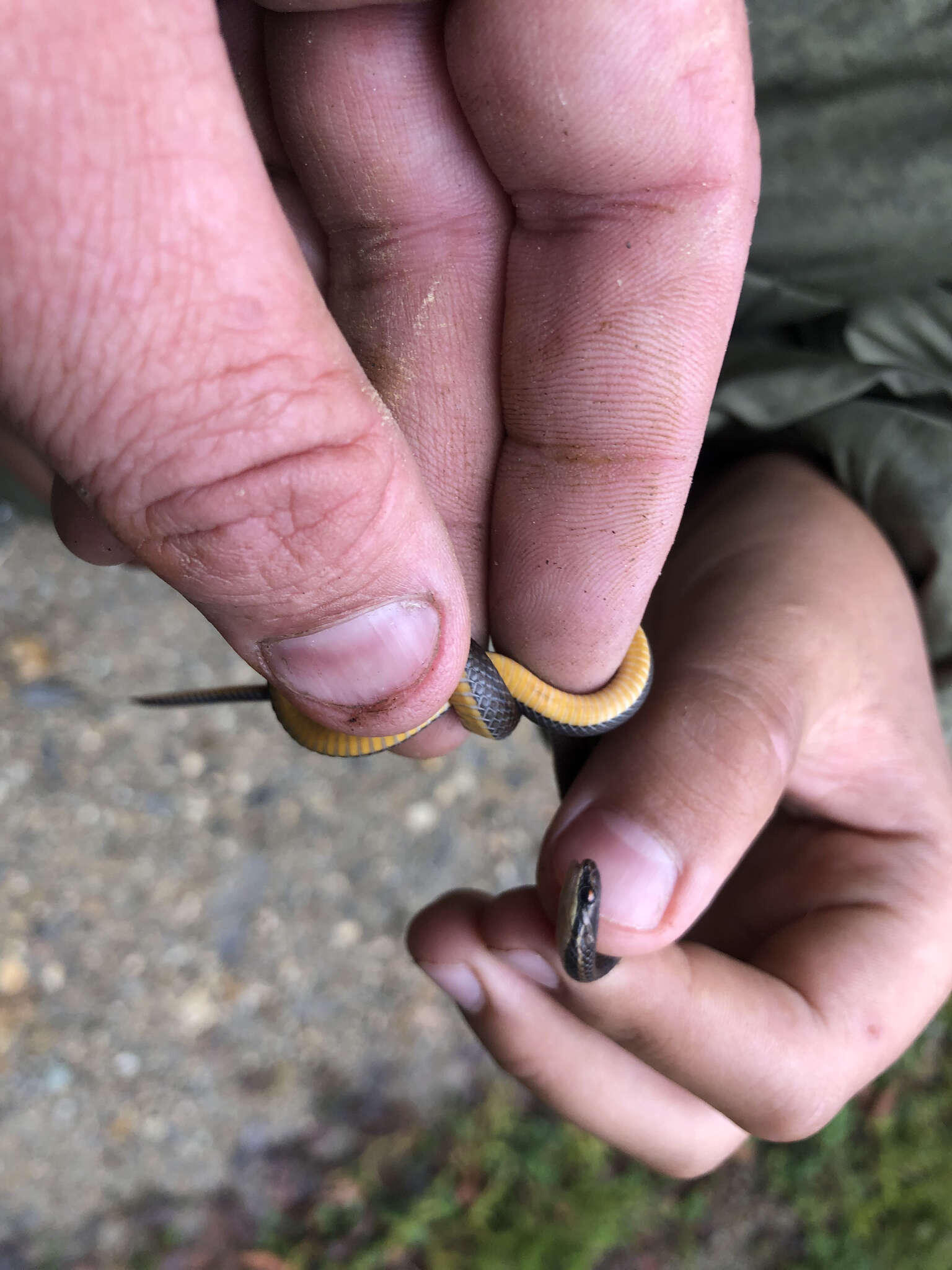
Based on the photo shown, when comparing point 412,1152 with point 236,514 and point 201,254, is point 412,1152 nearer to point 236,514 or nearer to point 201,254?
point 236,514

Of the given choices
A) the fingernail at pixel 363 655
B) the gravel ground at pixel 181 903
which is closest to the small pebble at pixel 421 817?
the gravel ground at pixel 181 903

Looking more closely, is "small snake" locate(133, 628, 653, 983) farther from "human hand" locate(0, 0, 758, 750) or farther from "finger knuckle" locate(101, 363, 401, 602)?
"finger knuckle" locate(101, 363, 401, 602)

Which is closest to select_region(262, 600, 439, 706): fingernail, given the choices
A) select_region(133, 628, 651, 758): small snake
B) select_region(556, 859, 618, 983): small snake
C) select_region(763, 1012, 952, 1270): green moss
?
select_region(133, 628, 651, 758): small snake

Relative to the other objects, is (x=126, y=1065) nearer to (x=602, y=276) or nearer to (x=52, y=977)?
(x=52, y=977)

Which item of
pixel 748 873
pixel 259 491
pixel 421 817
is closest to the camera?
pixel 259 491

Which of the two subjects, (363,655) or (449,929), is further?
(449,929)

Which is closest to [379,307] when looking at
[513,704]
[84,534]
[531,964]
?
[84,534]

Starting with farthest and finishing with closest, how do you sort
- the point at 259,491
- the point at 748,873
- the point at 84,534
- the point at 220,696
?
the point at 220,696, the point at 748,873, the point at 84,534, the point at 259,491
